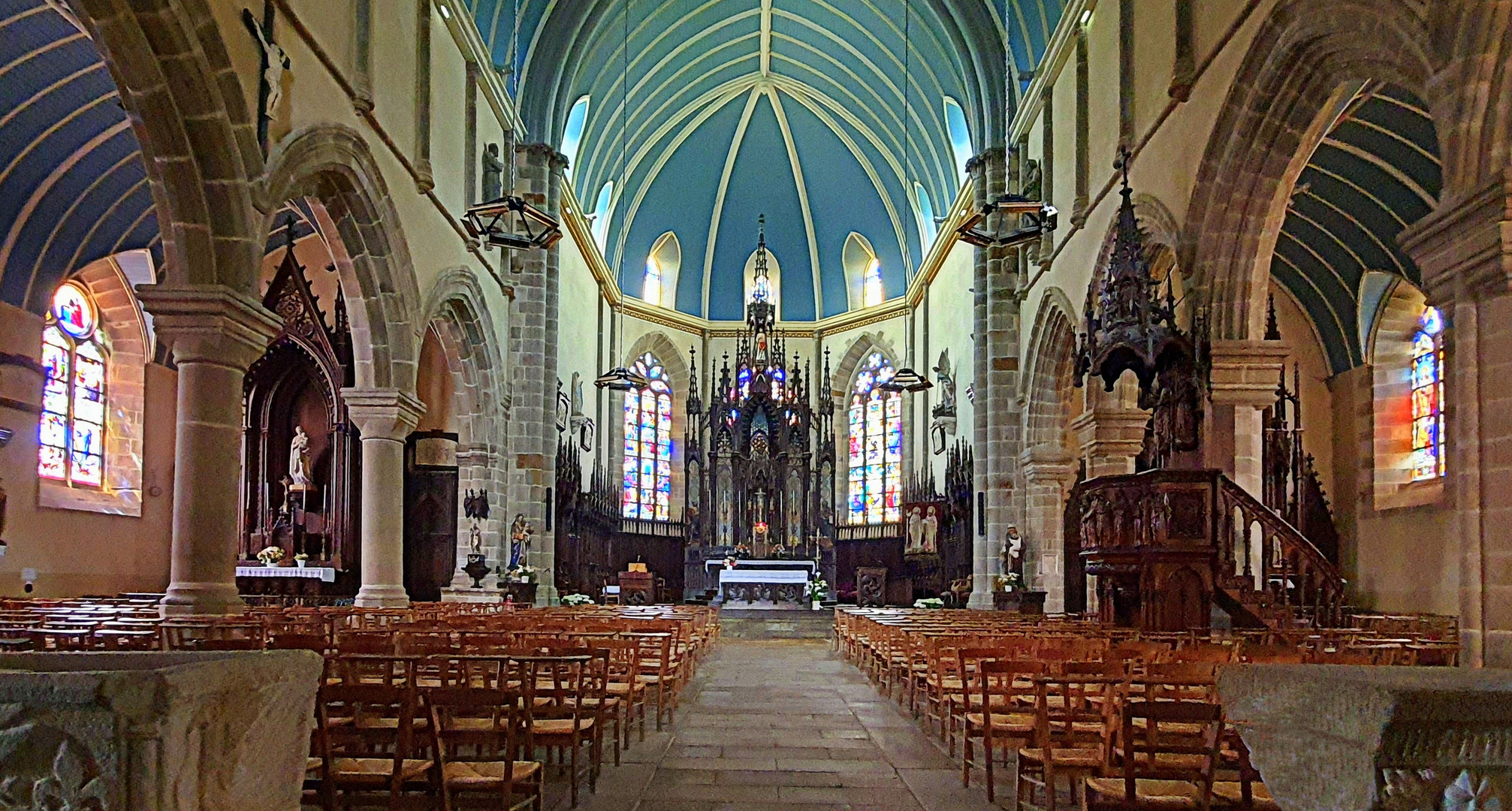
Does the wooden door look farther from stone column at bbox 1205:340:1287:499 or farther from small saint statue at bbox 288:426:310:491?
stone column at bbox 1205:340:1287:499

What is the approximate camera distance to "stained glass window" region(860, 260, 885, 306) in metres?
35.4

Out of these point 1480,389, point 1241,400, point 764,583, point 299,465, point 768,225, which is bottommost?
point 764,583

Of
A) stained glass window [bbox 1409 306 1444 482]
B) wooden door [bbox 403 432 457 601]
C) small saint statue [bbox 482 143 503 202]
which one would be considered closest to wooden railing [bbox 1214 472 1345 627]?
stained glass window [bbox 1409 306 1444 482]

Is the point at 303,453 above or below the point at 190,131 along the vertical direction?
below

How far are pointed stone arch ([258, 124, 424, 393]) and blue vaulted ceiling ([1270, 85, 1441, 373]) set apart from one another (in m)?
10.6

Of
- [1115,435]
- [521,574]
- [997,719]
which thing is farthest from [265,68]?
[1115,435]

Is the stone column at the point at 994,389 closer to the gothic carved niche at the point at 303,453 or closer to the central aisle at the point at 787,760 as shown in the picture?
the gothic carved niche at the point at 303,453

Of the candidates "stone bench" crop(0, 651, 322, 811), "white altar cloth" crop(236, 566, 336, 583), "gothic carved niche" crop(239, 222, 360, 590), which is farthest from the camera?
"gothic carved niche" crop(239, 222, 360, 590)

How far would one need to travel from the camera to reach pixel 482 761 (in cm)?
523

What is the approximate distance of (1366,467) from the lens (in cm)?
1995

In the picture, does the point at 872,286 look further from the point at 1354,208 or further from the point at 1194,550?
the point at 1194,550

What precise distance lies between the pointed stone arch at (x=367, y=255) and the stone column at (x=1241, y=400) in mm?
9656

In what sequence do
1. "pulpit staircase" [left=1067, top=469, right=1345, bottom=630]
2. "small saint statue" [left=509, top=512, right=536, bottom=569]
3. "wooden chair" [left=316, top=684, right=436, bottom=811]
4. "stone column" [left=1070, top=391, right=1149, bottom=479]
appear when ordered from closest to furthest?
"wooden chair" [left=316, top=684, right=436, bottom=811], "pulpit staircase" [left=1067, top=469, right=1345, bottom=630], "stone column" [left=1070, top=391, right=1149, bottom=479], "small saint statue" [left=509, top=512, right=536, bottom=569]

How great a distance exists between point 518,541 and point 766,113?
16.9 m
